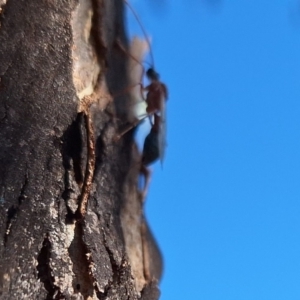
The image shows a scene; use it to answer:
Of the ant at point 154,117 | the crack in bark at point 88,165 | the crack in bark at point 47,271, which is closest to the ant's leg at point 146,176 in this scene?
the ant at point 154,117

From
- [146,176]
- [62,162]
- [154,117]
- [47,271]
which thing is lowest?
[47,271]

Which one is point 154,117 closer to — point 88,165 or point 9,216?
point 88,165

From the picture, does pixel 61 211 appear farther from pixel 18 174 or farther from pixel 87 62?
pixel 87 62

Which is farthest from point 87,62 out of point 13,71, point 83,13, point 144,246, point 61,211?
point 144,246

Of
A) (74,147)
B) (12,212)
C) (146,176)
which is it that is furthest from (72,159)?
(146,176)

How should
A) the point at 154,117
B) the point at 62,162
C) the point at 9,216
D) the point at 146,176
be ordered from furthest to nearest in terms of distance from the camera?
the point at 154,117 < the point at 146,176 < the point at 62,162 < the point at 9,216

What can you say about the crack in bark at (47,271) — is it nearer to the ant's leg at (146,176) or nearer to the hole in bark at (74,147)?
the hole in bark at (74,147)
